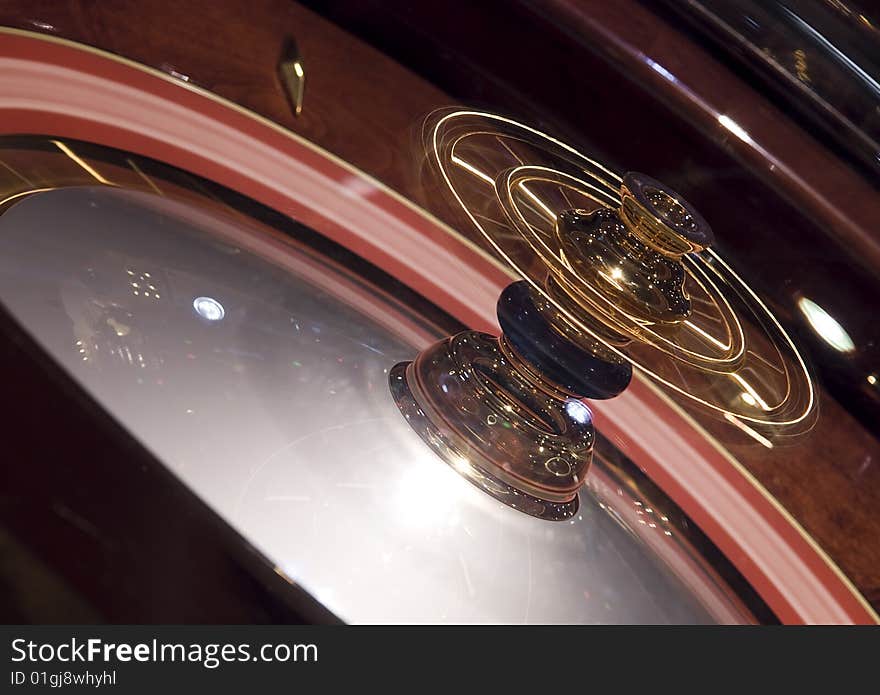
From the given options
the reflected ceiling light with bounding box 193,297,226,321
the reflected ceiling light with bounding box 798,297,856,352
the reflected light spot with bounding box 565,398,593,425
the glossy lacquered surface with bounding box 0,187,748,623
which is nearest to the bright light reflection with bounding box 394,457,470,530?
the glossy lacquered surface with bounding box 0,187,748,623

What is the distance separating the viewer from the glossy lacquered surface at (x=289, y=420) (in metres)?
0.83

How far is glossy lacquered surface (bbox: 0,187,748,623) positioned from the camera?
83 centimetres

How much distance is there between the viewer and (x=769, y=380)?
103 cm

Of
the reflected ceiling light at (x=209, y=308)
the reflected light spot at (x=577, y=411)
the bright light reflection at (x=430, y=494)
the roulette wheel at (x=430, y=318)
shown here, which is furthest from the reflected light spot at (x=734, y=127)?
the reflected ceiling light at (x=209, y=308)

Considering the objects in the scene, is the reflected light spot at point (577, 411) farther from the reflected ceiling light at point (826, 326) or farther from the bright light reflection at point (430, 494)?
the reflected ceiling light at point (826, 326)

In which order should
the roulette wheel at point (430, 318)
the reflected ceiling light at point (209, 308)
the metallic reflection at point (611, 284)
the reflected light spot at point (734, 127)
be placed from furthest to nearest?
the reflected light spot at point (734, 127), the reflected ceiling light at point (209, 308), the metallic reflection at point (611, 284), the roulette wheel at point (430, 318)

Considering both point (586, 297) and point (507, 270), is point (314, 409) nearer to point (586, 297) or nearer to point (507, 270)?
point (586, 297)

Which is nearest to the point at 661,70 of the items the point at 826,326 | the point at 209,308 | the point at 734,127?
the point at 734,127

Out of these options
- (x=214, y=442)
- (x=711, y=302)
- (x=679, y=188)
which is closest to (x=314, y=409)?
(x=214, y=442)

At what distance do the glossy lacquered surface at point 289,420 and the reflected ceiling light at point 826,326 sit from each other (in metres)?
0.45

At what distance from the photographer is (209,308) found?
112 centimetres

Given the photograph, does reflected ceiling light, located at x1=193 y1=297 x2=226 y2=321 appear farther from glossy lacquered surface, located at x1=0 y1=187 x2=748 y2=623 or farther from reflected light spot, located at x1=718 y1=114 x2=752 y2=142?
reflected light spot, located at x1=718 y1=114 x2=752 y2=142

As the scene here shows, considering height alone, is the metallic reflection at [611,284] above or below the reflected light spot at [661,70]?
below

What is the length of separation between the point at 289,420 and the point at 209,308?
0.68 feet
